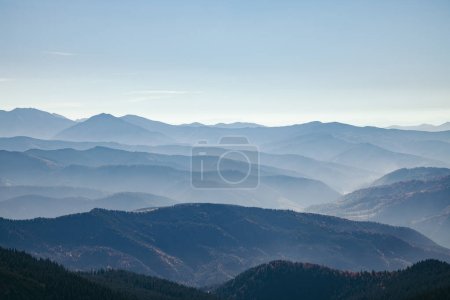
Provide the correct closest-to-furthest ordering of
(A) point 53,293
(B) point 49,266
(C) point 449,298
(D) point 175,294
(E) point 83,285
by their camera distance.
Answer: (C) point 449,298, (A) point 53,293, (E) point 83,285, (B) point 49,266, (D) point 175,294

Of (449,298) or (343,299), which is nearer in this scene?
(449,298)

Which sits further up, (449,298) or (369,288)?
(449,298)

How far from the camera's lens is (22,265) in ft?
541

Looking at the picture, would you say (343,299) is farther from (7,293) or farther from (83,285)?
(7,293)

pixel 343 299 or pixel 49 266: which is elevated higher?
pixel 49 266

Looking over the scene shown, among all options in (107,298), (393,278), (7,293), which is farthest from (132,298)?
(393,278)

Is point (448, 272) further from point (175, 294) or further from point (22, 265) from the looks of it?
point (22, 265)

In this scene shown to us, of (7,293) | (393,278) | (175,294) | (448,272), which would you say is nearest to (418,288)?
(448,272)

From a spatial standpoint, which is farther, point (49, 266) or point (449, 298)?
point (49, 266)

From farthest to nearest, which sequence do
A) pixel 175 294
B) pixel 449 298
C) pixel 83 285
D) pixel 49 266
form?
pixel 175 294 < pixel 49 266 < pixel 83 285 < pixel 449 298

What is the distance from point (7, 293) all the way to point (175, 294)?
68.7 meters

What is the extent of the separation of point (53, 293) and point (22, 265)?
22320 millimetres

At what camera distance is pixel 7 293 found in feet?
450

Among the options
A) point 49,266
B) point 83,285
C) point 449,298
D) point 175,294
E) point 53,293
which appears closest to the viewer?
point 449,298
